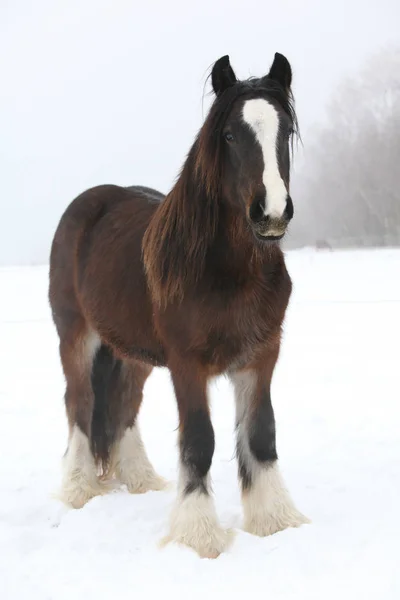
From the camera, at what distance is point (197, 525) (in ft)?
10.9

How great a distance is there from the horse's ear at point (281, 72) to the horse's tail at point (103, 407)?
7.17 feet

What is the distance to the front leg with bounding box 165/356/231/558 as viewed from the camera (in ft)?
10.9

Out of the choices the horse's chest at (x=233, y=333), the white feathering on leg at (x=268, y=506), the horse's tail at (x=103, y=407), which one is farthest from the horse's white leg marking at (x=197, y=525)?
the horse's tail at (x=103, y=407)

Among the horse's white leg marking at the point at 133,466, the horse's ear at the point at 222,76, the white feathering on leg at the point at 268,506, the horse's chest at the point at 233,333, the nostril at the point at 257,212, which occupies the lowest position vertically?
the horse's white leg marking at the point at 133,466

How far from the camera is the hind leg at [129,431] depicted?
4.62 meters

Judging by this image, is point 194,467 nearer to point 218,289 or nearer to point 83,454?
point 218,289

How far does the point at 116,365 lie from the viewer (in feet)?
15.4

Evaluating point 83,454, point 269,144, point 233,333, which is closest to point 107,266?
point 233,333

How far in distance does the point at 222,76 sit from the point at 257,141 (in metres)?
0.48

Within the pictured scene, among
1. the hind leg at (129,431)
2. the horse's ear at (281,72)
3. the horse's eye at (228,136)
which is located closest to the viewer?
the horse's eye at (228,136)

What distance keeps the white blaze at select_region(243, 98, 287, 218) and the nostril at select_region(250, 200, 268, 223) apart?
29mm

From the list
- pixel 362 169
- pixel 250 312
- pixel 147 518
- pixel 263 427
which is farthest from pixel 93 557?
pixel 362 169

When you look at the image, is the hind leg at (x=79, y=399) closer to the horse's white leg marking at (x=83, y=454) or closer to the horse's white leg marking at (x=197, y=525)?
the horse's white leg marking at (x=83, y=454)

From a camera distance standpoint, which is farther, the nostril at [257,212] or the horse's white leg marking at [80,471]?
the horse's white leg marking at [80,471]
